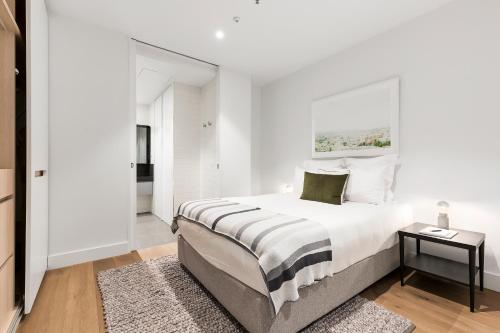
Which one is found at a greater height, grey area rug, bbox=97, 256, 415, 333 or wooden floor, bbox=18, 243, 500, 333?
grey area rug, bbox=97, 256, 415, 333

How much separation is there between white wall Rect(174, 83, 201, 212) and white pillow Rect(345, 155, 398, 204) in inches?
110

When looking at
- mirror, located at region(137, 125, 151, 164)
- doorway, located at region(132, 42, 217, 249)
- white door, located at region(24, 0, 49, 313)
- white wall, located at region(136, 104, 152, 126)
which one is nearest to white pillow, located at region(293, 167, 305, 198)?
doorway, located at region(132, 42, 217, 249)

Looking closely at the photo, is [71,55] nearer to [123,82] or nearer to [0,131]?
[123,82]

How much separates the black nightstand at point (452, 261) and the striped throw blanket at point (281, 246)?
39.3 inches

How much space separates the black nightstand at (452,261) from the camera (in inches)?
67.0

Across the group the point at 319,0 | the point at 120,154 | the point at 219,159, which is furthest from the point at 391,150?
the point at 120,154

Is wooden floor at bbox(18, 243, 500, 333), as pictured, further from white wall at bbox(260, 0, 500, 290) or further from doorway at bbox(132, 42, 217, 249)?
doorway at bbox(132, 42, 217, 249)

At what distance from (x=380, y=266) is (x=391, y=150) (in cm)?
127

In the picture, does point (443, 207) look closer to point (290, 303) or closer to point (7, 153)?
point (290, 303)

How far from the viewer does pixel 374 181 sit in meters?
2.48

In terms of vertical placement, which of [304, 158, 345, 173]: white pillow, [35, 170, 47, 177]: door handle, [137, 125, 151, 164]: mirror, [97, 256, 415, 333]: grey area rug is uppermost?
[137, 125, 151, 164]: mirror

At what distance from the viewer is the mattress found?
1448mm

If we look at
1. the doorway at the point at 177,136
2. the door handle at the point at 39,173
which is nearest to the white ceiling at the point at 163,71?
the doorway at the point at 177,136

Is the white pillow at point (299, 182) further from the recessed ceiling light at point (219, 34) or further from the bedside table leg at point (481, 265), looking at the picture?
the recessed ceiling light at point (219, 34)
